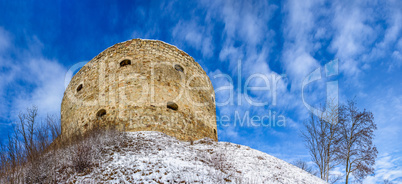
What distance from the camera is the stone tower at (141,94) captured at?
8.28 m

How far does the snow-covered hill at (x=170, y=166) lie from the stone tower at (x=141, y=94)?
1.11 m

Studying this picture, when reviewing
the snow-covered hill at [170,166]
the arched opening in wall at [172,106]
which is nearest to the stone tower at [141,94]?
the arched opening in wall at [172,106]

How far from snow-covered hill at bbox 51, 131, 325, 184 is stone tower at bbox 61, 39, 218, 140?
43.7 inches

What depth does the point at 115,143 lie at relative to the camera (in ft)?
19.9

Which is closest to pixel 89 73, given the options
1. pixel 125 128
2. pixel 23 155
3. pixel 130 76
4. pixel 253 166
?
pixel 130 76

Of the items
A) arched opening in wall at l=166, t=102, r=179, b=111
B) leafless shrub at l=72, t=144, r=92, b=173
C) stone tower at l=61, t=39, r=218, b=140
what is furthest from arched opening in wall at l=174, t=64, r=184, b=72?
leafless shrub at l=72, t=144, r=92, b=173

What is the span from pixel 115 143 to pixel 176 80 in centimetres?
401

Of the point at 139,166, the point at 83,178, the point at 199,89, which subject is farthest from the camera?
the point at 199,89

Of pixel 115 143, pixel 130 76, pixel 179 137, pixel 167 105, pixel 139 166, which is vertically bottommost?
pixel 139 166

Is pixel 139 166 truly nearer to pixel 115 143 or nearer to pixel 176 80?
pixel 115 143

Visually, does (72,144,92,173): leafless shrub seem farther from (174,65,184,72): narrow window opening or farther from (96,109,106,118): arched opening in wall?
(174,65,184,72): narrow window opening

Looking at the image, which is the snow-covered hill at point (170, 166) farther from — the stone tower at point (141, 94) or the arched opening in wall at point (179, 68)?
the arched opening in wall at point (179, 68)

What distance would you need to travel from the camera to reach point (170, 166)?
480 centimetres

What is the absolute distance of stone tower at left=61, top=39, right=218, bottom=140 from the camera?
8.28 m
